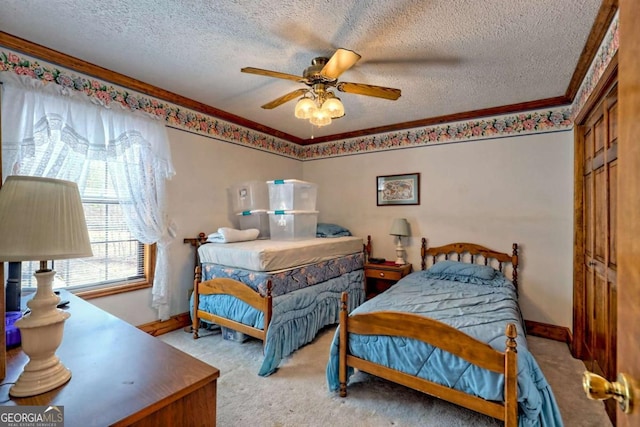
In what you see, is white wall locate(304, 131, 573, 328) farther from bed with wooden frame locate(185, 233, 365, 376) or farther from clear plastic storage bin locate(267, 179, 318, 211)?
bed with wooden frame locate(185, 233, 365, 376)

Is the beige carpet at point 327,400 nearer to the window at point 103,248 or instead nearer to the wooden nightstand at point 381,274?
the window at point 103,248

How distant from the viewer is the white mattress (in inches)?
104

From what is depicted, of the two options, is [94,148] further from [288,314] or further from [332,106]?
[288,314]

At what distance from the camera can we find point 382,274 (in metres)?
3.81

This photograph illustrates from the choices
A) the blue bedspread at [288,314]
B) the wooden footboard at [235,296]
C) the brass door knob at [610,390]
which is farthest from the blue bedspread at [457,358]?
the brass door knob at [610,390]

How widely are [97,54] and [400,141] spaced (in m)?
3.36

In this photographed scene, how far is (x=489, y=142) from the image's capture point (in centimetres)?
352

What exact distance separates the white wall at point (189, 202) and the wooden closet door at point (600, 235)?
11.7 feet

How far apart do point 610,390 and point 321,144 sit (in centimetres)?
447

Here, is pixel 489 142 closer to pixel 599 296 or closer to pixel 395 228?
pixel 395 228

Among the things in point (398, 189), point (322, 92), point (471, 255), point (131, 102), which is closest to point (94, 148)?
point (131, 102)

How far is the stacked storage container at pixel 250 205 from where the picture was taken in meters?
3.74

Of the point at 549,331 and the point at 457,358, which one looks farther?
the point at 549,331

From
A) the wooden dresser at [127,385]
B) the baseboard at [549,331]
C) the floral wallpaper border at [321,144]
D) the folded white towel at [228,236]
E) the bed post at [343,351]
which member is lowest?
the baseboard at [549,331]
